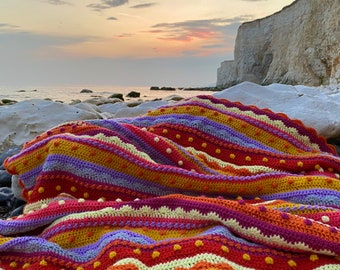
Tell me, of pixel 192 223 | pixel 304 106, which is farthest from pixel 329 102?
pixel 192 223

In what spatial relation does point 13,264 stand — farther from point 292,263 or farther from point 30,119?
point 30,119

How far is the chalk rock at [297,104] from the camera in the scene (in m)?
2.79

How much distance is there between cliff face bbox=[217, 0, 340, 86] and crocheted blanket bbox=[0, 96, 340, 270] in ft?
36.9

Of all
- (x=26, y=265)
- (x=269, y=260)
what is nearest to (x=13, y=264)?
(x=26, y=265)

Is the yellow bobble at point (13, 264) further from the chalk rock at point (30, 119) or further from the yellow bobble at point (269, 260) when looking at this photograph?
the chalk rock at point (30, 119)

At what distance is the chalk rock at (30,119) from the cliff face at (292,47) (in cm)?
1061

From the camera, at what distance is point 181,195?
1538mm

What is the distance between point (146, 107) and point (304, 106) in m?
1.75

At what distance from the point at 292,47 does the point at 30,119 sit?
78.4 ft

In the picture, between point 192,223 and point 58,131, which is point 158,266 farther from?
point 58,131

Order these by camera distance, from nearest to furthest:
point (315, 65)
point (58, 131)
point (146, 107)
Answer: point (58, 131), point (146, 107), point (315, 65)

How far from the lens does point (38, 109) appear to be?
3738 millimetres

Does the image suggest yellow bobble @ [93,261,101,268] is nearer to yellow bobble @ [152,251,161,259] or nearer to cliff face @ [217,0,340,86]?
yellow bobble @ [152,251,161,259]

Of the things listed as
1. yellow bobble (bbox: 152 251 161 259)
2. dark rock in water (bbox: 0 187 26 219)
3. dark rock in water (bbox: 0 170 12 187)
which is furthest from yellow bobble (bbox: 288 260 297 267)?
dark rock in water (bbox: 0 170 12 187)
